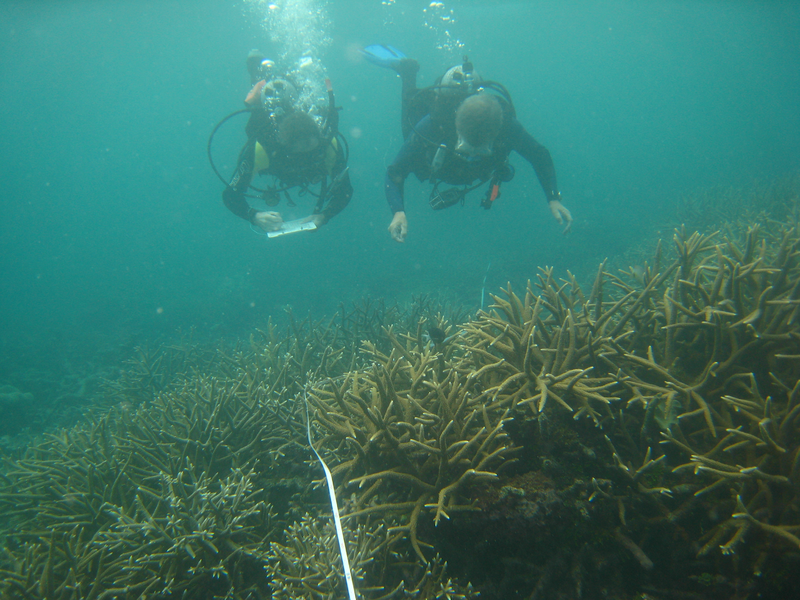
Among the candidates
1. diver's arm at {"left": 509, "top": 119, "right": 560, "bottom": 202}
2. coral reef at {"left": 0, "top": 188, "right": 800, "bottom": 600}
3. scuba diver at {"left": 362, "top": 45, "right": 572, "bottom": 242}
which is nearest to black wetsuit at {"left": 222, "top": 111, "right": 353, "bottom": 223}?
scuba diver at {"left": 362, "top": 45, "right": 572, "bottom": 242}

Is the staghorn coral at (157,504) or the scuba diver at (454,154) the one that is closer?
the staghorn coral at (157,504)

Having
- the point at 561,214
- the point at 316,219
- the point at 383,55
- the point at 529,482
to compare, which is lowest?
the point at 316,219

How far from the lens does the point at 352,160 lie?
257 ft

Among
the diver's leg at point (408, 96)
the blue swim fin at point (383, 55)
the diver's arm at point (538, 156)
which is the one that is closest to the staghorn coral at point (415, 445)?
the diver's arm at point (538, 156)

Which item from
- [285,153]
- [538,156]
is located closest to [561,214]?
[538,156]

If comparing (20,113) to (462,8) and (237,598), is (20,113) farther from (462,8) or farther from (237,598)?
(237,598)

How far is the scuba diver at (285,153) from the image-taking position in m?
5.88

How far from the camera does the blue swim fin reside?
8609 millimetres

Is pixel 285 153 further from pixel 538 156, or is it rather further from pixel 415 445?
pixel 415 445

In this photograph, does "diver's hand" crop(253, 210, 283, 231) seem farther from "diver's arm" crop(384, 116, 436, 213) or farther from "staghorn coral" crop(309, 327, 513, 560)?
"staghorn coral" crop(309, 327, 513, 560)

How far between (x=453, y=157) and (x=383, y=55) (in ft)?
18.3

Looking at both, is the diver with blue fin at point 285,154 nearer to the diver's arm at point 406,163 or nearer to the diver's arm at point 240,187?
the diver's arm at point 240,187

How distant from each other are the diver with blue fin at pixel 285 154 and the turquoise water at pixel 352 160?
5.20 ft

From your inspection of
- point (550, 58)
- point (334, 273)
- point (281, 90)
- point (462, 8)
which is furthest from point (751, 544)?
point (550, 58)
